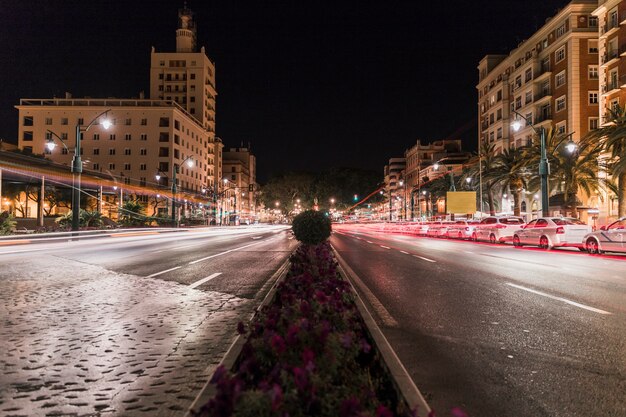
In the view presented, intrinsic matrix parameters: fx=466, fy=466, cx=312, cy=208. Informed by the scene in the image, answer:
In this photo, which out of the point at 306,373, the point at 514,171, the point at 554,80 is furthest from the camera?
the point at 554,80

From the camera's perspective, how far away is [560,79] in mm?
52469

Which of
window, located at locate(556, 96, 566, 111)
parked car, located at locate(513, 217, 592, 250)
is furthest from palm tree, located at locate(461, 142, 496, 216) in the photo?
parked car, located at locate(513, 217, 592, 250)

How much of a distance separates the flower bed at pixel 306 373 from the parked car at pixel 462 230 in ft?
101

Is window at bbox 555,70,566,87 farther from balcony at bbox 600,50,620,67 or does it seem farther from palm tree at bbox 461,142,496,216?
palm tree at bbox 461,142,496,216

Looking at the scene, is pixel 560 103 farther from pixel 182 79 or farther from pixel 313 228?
pixel 182 79

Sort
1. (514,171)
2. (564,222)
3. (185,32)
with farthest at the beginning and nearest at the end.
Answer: (185,32), (514,171), (564,222)

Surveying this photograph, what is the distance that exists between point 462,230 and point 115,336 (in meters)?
32.9

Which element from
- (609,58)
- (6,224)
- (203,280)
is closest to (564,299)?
(203,280)

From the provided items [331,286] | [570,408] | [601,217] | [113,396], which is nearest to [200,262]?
[331,286]

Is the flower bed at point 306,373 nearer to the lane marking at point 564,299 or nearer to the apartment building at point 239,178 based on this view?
the lane marking at point 564,299

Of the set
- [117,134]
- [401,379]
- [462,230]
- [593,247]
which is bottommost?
[593,247]

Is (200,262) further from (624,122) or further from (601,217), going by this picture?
(601,217)

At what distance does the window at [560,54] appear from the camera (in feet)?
169

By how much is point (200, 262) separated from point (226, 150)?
146062 millimetres
